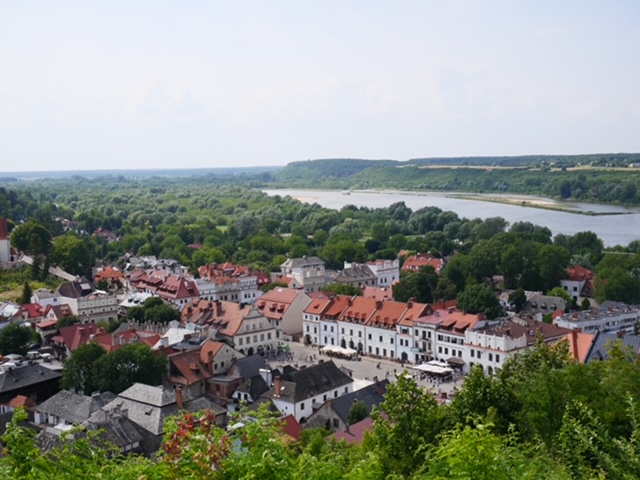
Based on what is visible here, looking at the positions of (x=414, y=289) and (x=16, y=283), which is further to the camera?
(x=16, y=283)

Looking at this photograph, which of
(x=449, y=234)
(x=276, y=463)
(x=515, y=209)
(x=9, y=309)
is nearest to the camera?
(x=276, y=463)

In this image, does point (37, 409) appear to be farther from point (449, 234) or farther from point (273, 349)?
point (449, 234)

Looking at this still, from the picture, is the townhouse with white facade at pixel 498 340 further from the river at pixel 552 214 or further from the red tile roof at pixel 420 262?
the river at pixel 552 214

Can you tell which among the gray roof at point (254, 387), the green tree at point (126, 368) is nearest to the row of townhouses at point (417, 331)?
the gray roof at point (254, 387)

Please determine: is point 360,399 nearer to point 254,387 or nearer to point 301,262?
point 254,387

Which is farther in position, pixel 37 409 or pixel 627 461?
pixel 37 409

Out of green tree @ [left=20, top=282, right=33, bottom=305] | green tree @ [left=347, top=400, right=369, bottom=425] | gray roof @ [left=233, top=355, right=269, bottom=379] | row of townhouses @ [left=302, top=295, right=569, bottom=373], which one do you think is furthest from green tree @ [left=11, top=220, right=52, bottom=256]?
green tree @ [left=347, top=400, right=369, bottom=425]

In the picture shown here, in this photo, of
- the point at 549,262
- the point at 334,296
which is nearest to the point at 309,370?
the point at 334,296

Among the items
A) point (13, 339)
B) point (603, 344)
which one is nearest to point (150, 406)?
point (13, 339)
